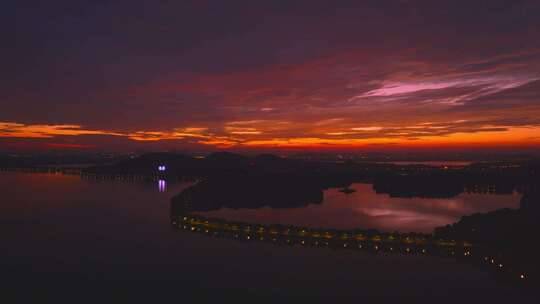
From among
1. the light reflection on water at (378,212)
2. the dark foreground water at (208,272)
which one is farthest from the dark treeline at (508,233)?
the light reflection on water at (378,212)

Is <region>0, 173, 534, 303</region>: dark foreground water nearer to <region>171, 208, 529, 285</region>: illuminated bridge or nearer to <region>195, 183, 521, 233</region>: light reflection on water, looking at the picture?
<region>171, 208, 529, 285</region>: illuminated bridge

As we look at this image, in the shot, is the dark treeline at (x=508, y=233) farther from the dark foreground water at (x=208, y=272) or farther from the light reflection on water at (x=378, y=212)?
the light reflection on water at (x=378, y=212)

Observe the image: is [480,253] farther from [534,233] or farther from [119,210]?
[119,210]

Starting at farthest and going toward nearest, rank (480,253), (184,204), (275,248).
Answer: (184,204) < (275,248) < (480,253)

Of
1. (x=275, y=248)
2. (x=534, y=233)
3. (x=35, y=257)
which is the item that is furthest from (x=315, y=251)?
(x=35, y=257)

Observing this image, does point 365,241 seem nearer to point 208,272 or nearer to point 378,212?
point 208,272
